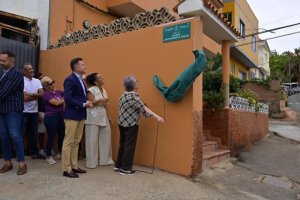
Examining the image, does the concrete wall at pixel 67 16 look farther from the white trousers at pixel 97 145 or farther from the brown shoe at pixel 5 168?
the brown shoe at pixel 5 168

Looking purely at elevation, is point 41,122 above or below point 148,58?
below

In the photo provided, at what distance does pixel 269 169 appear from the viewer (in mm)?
6945

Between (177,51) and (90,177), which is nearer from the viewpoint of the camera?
(90,177)

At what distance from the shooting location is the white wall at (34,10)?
319 inches

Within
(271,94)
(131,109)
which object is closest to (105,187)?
(131,109)

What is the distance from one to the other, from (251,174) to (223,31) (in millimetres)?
2948

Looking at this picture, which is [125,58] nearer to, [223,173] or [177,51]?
[177,51]

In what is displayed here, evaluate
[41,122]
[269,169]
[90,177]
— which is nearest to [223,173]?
[269,169]

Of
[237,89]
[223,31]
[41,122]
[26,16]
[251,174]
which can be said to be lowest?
[251,174]

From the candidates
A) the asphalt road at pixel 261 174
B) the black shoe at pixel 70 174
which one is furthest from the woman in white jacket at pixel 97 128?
the asphalt road at pixel 261 174

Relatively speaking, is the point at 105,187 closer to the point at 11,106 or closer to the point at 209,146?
the point at 11,106

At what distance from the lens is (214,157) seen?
6613 millimetres

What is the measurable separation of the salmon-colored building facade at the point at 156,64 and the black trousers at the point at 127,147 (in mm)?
499

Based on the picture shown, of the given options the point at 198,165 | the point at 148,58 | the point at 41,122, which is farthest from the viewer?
the point at 41,122
